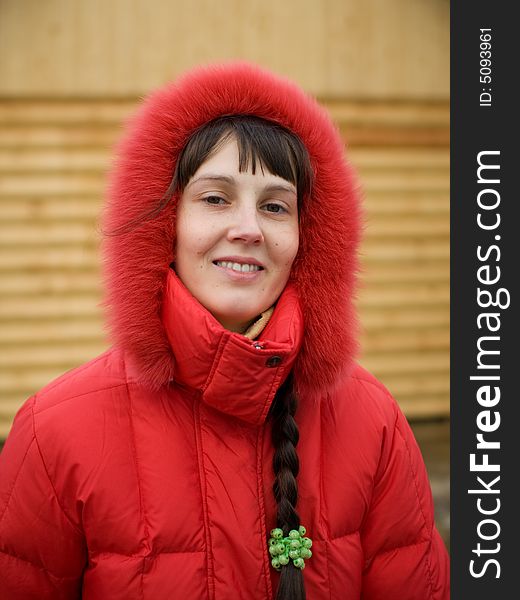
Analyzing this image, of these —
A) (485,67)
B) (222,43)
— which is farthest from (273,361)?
(222,43)

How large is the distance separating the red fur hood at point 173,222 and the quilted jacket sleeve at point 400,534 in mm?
294

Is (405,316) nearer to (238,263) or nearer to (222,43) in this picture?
(222,43)

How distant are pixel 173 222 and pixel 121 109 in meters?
3.28

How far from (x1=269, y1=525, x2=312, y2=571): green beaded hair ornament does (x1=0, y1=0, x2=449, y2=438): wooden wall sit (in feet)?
10.2

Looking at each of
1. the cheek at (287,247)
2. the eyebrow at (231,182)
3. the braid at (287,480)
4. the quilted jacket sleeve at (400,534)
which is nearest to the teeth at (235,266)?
the cheek at (287,247)

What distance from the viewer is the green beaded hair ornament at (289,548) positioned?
5.50ft

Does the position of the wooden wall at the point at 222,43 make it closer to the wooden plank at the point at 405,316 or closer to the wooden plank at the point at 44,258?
the wooden plank at the point at 44,258

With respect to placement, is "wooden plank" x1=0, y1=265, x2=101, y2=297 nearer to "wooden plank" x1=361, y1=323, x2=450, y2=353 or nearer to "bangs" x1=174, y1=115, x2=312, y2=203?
"wooden plank" x1=361, y1=323, x2=450, y2=353

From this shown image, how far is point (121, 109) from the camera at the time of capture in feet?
15.8

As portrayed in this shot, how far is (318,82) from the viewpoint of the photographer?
4.95m

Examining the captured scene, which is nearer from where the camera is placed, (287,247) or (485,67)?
(287,247)

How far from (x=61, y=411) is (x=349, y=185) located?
104 cm

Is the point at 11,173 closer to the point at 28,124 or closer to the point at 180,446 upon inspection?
the point at 28,124

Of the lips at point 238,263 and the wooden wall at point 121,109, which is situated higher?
the wooden wall at point 121,109
